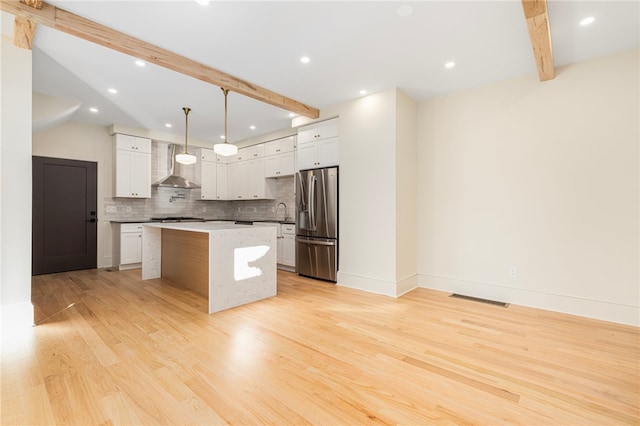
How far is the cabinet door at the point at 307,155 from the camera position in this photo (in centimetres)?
483

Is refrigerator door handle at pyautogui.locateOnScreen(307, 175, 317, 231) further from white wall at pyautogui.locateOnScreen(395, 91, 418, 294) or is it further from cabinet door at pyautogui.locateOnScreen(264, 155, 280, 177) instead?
white wall at pyautogui.locateOnScreen(395, 91, 418, 294)

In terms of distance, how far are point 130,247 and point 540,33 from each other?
667 cm

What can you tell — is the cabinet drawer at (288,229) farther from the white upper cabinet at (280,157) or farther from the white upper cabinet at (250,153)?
the white upper cabinet at (250,153)

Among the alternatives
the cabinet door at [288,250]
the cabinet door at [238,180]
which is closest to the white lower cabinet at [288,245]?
the cabinet door at [288,250]

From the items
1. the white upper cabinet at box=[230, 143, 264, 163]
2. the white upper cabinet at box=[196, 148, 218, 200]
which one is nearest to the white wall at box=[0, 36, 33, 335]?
the white upper cabinet at box=[230, 143, 264, 163]

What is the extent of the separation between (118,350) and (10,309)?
1.38 m

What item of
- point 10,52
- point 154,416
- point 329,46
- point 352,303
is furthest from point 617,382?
point 10,52

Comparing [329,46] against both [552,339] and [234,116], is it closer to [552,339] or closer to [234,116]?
[234,116]

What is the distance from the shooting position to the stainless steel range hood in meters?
6.01

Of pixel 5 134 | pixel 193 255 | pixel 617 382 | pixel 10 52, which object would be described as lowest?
pixel 617 382

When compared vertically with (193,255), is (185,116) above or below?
above

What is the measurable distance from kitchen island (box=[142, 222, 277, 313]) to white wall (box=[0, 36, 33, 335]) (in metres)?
1.45

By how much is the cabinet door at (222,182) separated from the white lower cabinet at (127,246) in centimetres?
194

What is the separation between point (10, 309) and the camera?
8.72ft
